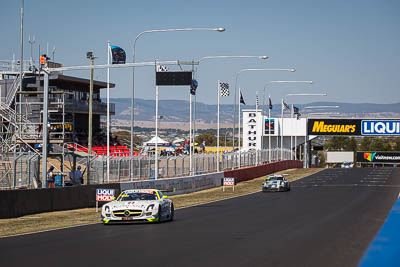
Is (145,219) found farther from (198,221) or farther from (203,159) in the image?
(203,159)

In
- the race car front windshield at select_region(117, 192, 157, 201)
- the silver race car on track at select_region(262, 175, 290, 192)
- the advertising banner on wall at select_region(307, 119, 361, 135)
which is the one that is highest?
the advertising banner on wall at select_region(307, 119, 361, 135)

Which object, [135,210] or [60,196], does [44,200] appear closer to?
[60,196]

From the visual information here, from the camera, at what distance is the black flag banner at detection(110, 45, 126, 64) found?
118 ft

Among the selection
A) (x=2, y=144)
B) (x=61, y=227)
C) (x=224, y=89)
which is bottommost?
(x=61, y=227)

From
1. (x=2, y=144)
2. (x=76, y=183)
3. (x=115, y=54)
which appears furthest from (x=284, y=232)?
(x=2, y=144)

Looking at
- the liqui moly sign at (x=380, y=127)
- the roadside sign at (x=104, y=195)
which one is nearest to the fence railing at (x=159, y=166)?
the roadside sign at (x=104, y=195)

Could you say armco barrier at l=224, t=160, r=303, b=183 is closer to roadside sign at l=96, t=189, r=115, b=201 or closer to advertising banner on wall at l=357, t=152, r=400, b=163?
roadside sign at l=96, t=189, r=115, b=201

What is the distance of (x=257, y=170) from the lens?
68375 millimetres

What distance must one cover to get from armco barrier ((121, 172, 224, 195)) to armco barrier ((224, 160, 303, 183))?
3.57m

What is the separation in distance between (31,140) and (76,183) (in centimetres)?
597

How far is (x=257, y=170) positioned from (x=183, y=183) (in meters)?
24.2

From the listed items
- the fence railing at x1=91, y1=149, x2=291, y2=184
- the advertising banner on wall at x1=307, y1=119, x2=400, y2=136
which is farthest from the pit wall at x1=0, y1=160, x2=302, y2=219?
the advertising banner on wall at x1=307, y1=119, x2=400, y2=136

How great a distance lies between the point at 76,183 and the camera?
33750 mm

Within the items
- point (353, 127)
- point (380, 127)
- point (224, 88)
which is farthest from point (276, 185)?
point (380, 127)
